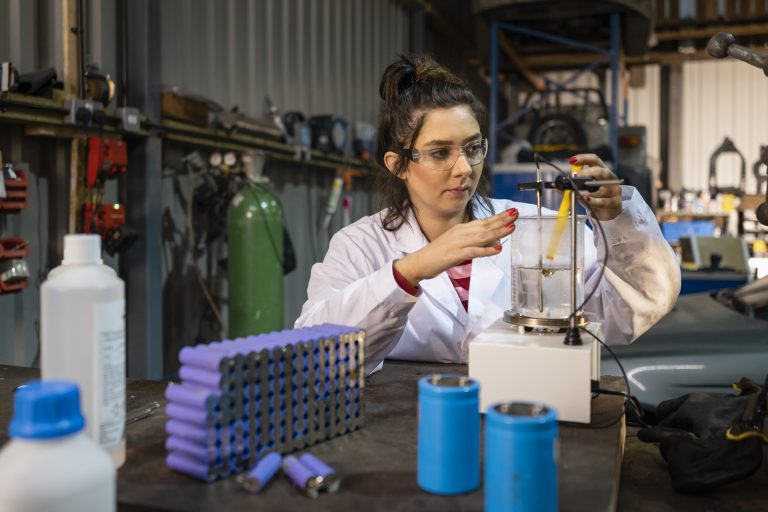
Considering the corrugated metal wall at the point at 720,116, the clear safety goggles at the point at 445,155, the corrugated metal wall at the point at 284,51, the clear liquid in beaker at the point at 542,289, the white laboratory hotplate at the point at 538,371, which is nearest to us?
the white laboratory hotplate at the point at 538,371

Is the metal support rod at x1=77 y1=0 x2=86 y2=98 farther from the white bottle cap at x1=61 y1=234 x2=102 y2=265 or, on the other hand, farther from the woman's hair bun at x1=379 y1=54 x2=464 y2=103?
the white bottle cap at x1=61 y1=234 x2=102 y2=265

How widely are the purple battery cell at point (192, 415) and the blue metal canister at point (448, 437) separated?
24 cm

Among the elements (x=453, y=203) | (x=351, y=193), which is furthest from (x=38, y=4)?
(x=351, y=193)

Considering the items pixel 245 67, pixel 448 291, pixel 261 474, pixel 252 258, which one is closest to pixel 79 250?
pixel 261 474

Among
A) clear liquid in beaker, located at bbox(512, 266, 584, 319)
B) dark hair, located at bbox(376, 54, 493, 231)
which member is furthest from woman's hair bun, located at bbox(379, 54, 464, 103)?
clear liquid in beaker, located at bbox(512, 266, 584, 319)

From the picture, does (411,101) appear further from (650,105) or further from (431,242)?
(650,105)

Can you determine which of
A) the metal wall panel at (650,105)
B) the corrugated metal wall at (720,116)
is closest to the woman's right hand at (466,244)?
the corrugated metal wall at (720,116)

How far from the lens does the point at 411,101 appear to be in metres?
1.78

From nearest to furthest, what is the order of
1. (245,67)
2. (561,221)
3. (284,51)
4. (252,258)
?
(561,221) < (252,258) < (245,67) < (284,51)

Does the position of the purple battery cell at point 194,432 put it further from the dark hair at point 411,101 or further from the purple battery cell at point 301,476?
the dark hair at point 411,101

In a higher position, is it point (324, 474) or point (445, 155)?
point (445, 155)

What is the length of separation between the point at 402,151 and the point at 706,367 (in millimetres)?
1107

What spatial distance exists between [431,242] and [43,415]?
3.06ft

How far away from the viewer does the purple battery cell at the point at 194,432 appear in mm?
797
